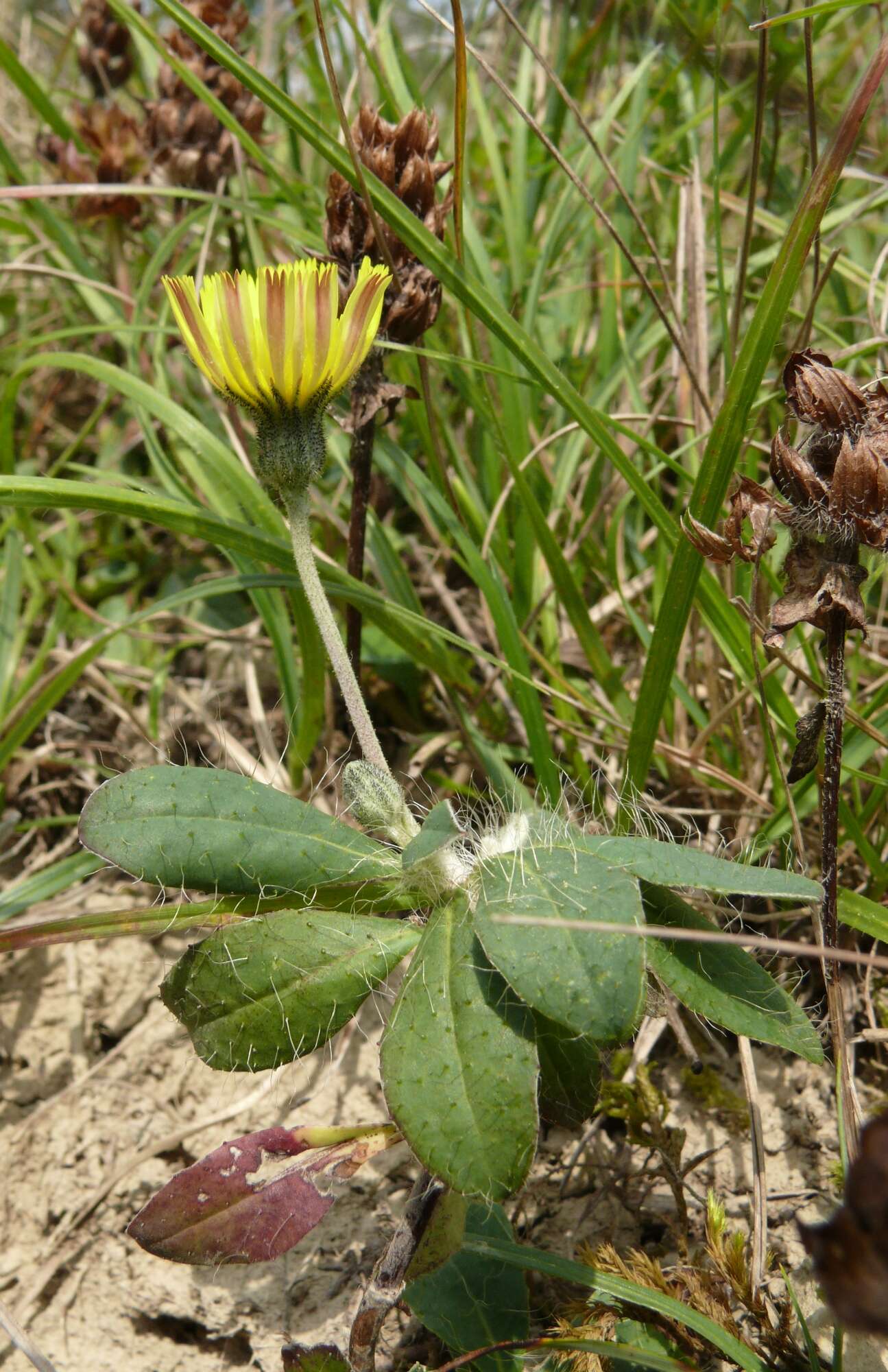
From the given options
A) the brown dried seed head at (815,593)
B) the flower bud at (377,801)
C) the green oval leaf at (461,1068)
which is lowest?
the green oval leaf at (461,1068)

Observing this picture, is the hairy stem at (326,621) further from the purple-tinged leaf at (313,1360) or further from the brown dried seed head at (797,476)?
the purple-tinged leaf at (313,1360)

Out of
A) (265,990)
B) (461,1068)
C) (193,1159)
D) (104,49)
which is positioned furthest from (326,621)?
(104,49)

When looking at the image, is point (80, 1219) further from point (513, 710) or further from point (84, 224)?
point (84, 224)

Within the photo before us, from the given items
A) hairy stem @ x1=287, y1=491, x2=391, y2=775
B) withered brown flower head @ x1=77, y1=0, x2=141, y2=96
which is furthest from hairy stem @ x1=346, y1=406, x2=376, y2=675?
withered brown flower head @ x1=77, y1=0, x2=141, y2=96

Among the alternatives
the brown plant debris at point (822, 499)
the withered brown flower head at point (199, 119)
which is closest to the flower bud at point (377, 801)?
the brown plant debris at point (822, 499)

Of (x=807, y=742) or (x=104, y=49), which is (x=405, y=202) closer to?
(x=807, y=742)

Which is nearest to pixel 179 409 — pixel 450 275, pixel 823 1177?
pixel 450 275

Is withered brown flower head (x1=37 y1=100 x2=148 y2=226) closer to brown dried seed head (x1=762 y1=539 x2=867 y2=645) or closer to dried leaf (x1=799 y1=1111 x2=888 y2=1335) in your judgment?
brown dried seed head (x1=762 y1=539 x2=867 y2=645)

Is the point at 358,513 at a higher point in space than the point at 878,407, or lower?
lower
